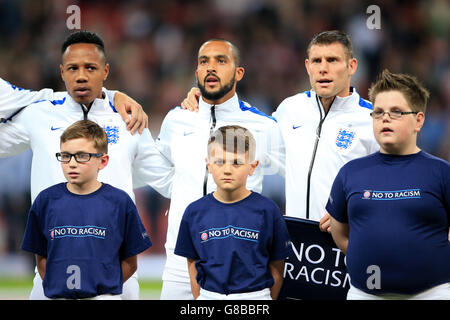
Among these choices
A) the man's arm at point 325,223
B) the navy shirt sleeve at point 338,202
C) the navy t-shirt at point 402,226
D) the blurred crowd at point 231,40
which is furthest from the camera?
the blurred crowd at point 231,40

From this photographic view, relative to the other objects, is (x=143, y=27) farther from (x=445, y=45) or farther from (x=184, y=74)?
(x=445, y=45)

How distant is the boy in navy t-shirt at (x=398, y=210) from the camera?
3330 millimetres

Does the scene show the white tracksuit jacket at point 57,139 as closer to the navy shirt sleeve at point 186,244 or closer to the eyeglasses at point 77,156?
the eyeglasses at point 77,156

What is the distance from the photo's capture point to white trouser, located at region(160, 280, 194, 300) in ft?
13.5

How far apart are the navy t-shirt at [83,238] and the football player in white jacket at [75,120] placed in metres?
0.51

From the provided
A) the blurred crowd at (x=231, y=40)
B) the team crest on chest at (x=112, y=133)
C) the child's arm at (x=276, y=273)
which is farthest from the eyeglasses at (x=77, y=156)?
the blurred crowd at (x=231, y=40)

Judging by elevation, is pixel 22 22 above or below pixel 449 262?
above

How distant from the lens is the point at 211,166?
366cm

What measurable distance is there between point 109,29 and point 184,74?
1827mm

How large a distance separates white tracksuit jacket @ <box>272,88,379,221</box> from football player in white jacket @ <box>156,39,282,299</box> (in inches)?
7.4

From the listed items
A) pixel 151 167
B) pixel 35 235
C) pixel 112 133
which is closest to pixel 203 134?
pixel 151 167

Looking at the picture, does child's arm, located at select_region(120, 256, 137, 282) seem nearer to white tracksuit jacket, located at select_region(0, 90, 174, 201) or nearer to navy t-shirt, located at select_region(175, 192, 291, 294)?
navy t-shirt, located at select_region(175, 192, 291, 294)
